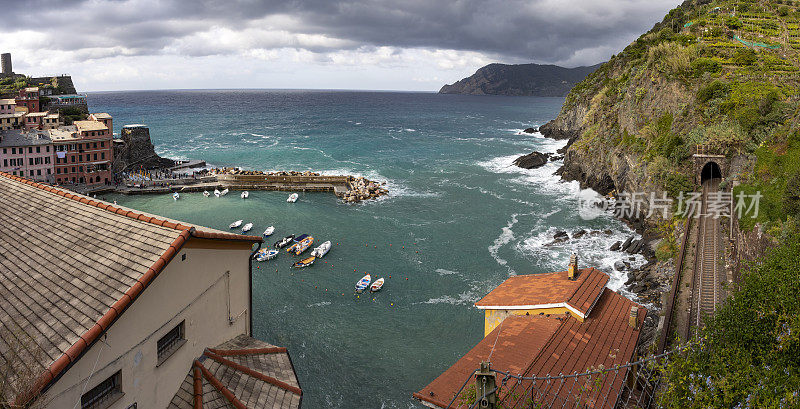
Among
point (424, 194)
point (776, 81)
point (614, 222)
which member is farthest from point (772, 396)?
point (424, 194)

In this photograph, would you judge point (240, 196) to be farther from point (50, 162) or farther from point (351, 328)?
point (351, 328)

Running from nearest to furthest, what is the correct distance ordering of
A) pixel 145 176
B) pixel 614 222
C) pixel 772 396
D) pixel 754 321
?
pixel 772 396, pixel 754 321, pixel 614 222, pixel 145 176

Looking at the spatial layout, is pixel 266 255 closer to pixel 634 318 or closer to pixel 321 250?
pixel 321 250

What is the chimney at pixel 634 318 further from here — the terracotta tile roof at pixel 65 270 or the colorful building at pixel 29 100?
the colorful building at pixel 29 100

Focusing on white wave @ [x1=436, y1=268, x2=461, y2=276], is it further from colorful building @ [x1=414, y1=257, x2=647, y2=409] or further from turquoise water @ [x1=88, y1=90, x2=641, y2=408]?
colorful building @ [x1=414, y1=257, x2=647, y2=409]

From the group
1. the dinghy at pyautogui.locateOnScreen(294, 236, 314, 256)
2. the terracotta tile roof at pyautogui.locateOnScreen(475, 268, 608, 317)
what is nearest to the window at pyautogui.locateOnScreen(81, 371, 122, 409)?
the terracotta tile roof at pyautogui.locateOnScreen(475, 268, 608, 317)

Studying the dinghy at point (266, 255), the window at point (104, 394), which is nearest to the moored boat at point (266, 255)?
the dinghy at point (266, 255)
